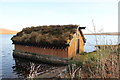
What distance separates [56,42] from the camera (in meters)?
19.2

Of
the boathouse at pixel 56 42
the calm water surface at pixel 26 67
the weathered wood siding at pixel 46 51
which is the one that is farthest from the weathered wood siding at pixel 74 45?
the calm water surface at pixel 26 67

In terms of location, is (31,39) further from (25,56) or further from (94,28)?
(94,28)

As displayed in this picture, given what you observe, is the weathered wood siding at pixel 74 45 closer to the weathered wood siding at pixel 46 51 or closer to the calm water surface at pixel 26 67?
the weathered wood siding at pixel 46 51

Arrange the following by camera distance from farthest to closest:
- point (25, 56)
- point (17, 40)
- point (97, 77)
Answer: point (17, 40) → point (25, 56) → point (97, 77)

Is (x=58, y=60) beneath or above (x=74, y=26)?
beneath

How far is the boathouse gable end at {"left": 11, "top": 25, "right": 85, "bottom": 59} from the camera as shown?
18.8 m

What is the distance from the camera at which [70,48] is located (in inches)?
756

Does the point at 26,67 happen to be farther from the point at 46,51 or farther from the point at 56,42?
the point at 56,42

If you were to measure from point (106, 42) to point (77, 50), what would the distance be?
16.3m

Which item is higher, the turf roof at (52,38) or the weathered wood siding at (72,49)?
the turf roof at (52,38)

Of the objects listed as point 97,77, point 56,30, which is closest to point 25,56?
point 56,30

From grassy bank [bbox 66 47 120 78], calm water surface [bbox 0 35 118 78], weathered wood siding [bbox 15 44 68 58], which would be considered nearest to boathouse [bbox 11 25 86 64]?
weathered wood siding [bbox 15 44 68 58]

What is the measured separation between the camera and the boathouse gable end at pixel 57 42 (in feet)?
61.7

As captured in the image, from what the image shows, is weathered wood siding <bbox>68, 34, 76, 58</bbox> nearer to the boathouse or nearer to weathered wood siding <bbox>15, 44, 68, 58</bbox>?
the boathouse
